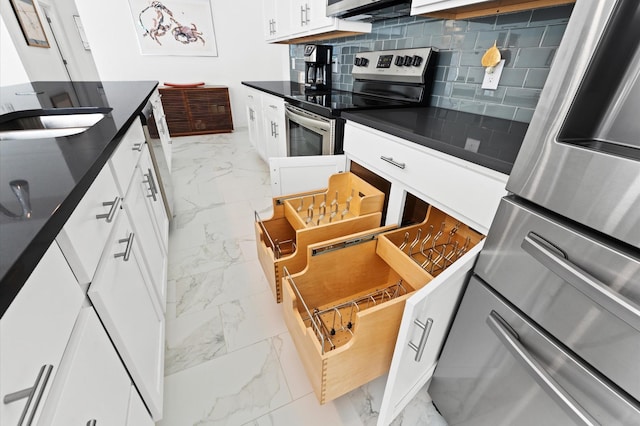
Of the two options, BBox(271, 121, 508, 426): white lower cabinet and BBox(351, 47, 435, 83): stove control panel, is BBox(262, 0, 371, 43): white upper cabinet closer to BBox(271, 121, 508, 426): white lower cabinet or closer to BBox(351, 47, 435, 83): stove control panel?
BBox(351, 47, 435, 83): stove control panel

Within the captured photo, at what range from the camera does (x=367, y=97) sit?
200cm

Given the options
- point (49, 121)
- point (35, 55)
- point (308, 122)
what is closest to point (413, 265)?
point (308, 122)

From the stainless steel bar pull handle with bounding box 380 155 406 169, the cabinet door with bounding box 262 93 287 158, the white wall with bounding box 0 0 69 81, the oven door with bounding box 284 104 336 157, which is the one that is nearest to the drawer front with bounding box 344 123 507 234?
the stainless steel bar pull handle with bounding box 380 155 406 169

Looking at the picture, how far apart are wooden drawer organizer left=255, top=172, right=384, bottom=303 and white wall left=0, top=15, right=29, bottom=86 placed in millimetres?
2639

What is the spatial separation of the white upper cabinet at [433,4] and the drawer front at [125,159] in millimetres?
1296

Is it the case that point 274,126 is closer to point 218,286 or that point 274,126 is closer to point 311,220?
point 311,220

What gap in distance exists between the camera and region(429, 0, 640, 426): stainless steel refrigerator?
1.59ft

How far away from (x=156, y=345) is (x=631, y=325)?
48.2 inches

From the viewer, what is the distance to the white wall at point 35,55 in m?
2.41

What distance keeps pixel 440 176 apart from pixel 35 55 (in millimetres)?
3871

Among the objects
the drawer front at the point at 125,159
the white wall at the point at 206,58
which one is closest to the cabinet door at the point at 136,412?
the drawer front at the point at 125,159

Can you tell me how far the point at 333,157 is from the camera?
1.57m

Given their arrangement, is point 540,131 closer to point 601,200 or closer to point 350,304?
point 601,200

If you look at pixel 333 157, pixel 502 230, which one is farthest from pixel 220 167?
pixel 502 230
